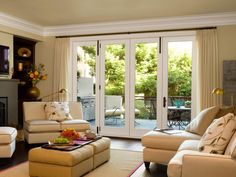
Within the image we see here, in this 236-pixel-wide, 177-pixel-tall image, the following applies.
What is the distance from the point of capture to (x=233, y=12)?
5461mm

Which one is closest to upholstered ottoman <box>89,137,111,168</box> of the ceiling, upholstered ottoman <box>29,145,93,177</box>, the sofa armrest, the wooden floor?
upholstered ottoman <box>29,145,93,177</box>

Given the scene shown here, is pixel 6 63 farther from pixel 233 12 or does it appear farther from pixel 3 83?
pixel 233 12

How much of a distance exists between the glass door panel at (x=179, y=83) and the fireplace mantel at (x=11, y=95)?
346 centimetres

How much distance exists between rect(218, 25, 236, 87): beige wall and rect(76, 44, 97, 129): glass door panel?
2.92m

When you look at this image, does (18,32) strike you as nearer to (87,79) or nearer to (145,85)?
(87,79)

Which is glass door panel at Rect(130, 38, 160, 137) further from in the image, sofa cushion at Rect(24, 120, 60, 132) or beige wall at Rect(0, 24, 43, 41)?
beige wall at Rect(0, 24, 43, 41)

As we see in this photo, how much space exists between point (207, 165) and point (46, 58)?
5652 millimetres

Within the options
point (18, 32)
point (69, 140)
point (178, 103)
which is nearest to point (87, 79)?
point (18, 32)

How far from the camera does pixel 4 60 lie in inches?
235

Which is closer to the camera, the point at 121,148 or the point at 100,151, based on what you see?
the point at 100,151

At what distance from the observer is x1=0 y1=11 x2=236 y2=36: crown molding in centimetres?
569

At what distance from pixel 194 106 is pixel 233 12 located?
2057mm

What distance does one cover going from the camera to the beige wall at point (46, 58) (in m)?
7.16

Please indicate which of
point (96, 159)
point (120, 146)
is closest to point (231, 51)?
point (120, 146)
